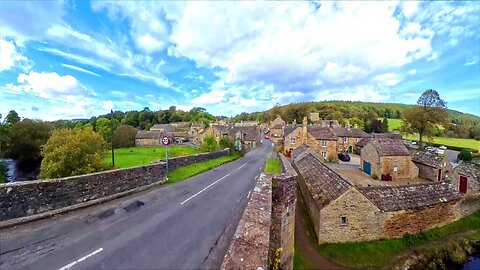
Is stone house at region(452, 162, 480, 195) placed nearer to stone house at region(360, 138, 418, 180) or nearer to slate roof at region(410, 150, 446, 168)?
slate roof at region(410, 150, 446, 168)

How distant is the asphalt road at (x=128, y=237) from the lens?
580 cm

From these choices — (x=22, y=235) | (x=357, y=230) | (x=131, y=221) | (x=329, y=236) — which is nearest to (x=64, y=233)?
(x=22, y=235)

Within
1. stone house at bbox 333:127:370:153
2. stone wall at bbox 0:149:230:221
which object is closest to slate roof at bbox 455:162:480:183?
stone wall at bbox 0:149:230:221

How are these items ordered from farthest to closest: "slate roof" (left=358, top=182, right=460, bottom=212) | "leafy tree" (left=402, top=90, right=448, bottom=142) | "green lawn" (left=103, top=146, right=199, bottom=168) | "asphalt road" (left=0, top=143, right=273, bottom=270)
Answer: "leafy tree" (left=402, top=90, right=448, bottom=142), "green lawn" (left=103, top=146, right=199, bottom=168), "slate roof" (left=358, top=182, right=460, bottom=212), "asphalt road" (left=0, top=143, right=273, bottom=270)

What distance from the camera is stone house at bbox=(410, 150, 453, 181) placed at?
2631 centimetres

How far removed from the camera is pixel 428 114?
Result: 45469 millimetres

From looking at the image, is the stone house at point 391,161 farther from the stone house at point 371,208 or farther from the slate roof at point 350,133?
the slate roof at point 350,133

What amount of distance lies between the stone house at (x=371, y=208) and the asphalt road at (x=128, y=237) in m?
5.57

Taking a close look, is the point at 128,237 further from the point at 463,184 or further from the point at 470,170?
the point at 470,170

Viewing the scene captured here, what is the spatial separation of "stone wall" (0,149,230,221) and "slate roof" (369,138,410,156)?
27.2 meters

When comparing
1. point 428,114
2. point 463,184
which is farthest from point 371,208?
point 428,114

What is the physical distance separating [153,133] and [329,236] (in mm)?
69760

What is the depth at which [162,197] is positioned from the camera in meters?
11.8

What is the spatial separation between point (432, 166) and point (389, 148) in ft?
15.0
